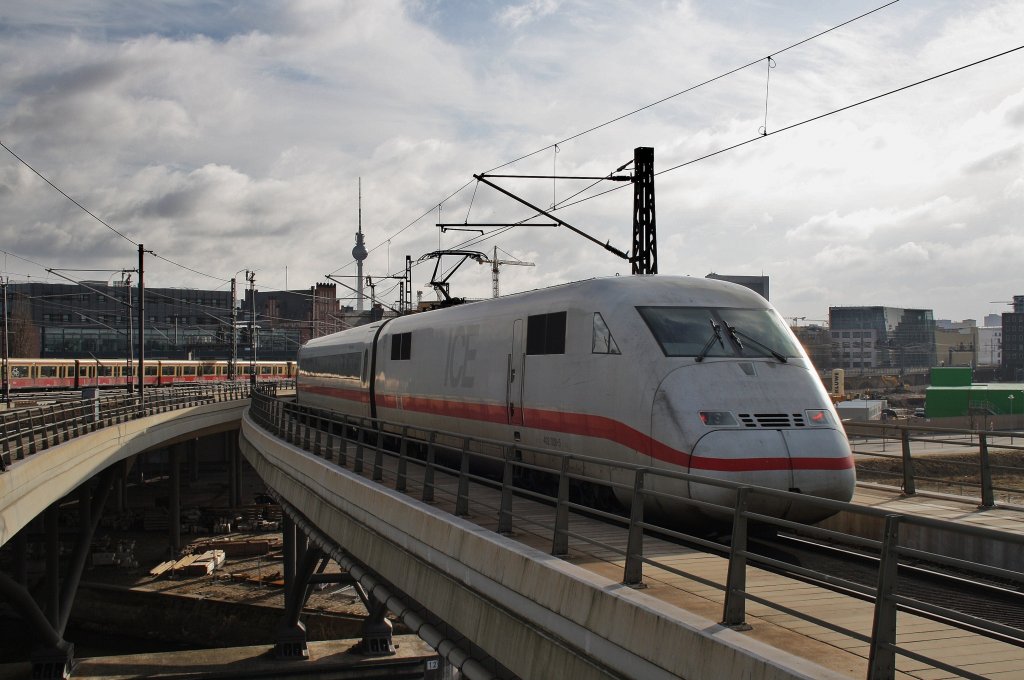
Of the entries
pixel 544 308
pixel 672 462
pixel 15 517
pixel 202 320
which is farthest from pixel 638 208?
pixel 202 320

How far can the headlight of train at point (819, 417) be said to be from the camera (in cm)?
1167

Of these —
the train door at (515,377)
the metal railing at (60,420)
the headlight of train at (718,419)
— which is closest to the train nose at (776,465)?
the headlight of train at (718,419)

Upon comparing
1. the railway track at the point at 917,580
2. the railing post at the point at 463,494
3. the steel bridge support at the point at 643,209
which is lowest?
the railway track at the point at 917,580

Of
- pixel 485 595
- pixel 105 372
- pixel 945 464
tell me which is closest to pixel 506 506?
pixel 485 595

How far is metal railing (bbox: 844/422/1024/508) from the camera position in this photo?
42.7ft

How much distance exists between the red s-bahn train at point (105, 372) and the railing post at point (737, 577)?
5568 centimetres

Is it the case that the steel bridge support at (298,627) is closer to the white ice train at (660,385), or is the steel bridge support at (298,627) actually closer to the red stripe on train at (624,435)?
the red stripe on train at (624,435)

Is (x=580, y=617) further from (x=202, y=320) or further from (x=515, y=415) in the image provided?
(x=202, y=320)

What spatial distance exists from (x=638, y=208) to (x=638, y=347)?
9916 millimetres

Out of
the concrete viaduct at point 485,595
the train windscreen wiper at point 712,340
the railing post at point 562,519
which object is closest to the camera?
the concrete viaduct at point 485,595

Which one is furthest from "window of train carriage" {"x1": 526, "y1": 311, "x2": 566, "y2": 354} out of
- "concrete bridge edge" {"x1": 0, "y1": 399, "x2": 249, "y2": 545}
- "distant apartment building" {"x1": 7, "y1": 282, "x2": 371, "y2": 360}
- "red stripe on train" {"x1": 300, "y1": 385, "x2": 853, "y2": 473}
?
"distant apartment building" {"x1": 7, "y1": 282, "x2": 371, "y2": 360}

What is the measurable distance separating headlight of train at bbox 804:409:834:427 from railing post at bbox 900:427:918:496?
252 centimetres

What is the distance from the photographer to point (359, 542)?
51.1 ft

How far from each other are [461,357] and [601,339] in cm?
613
